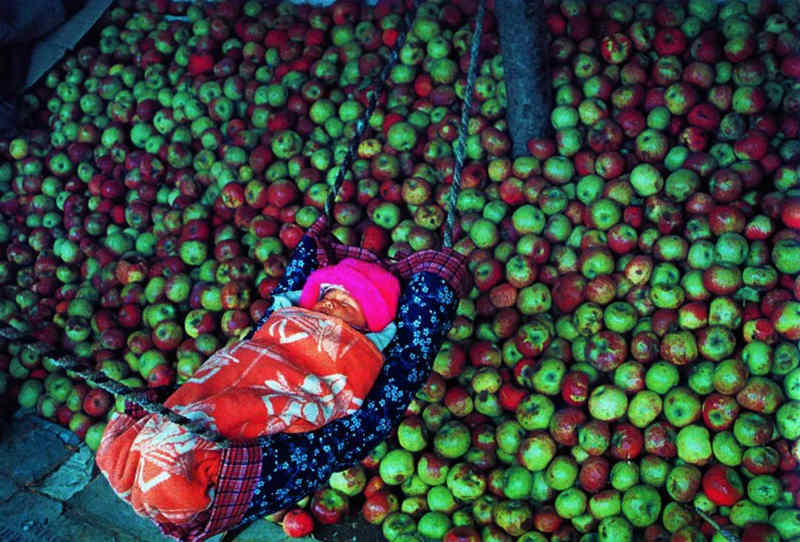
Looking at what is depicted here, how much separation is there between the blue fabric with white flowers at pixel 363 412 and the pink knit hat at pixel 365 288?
6cm

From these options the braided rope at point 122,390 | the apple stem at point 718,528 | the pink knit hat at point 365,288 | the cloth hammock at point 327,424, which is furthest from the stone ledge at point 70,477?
the apple stem at point 718,528

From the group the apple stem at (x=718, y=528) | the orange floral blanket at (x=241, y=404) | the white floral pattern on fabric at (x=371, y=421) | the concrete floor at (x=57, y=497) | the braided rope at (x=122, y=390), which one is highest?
the braided rope at (x=122, y=390)

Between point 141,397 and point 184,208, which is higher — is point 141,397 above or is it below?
above

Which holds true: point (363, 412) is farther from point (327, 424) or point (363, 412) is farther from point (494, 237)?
point (494, 237)

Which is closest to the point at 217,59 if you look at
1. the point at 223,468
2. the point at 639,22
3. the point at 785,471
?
the point at 639,22

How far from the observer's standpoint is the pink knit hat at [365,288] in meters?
2.87

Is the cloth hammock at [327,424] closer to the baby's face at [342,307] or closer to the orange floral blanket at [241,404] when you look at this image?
the orange floral blanket at [241,404]

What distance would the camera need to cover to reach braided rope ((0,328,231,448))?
1.58m

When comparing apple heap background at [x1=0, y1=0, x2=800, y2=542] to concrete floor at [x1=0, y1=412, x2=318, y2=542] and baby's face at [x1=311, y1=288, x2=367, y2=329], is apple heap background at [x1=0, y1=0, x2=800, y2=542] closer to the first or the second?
concrete floor at [x1=0, y1=412, x2=318, y2=542]

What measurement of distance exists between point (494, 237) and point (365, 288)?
1.18 meters

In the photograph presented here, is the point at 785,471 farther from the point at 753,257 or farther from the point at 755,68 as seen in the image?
the point at 755,68

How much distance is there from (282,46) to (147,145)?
124 cm

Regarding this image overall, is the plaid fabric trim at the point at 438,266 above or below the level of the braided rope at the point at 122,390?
below

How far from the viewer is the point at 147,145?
5.04 metres
